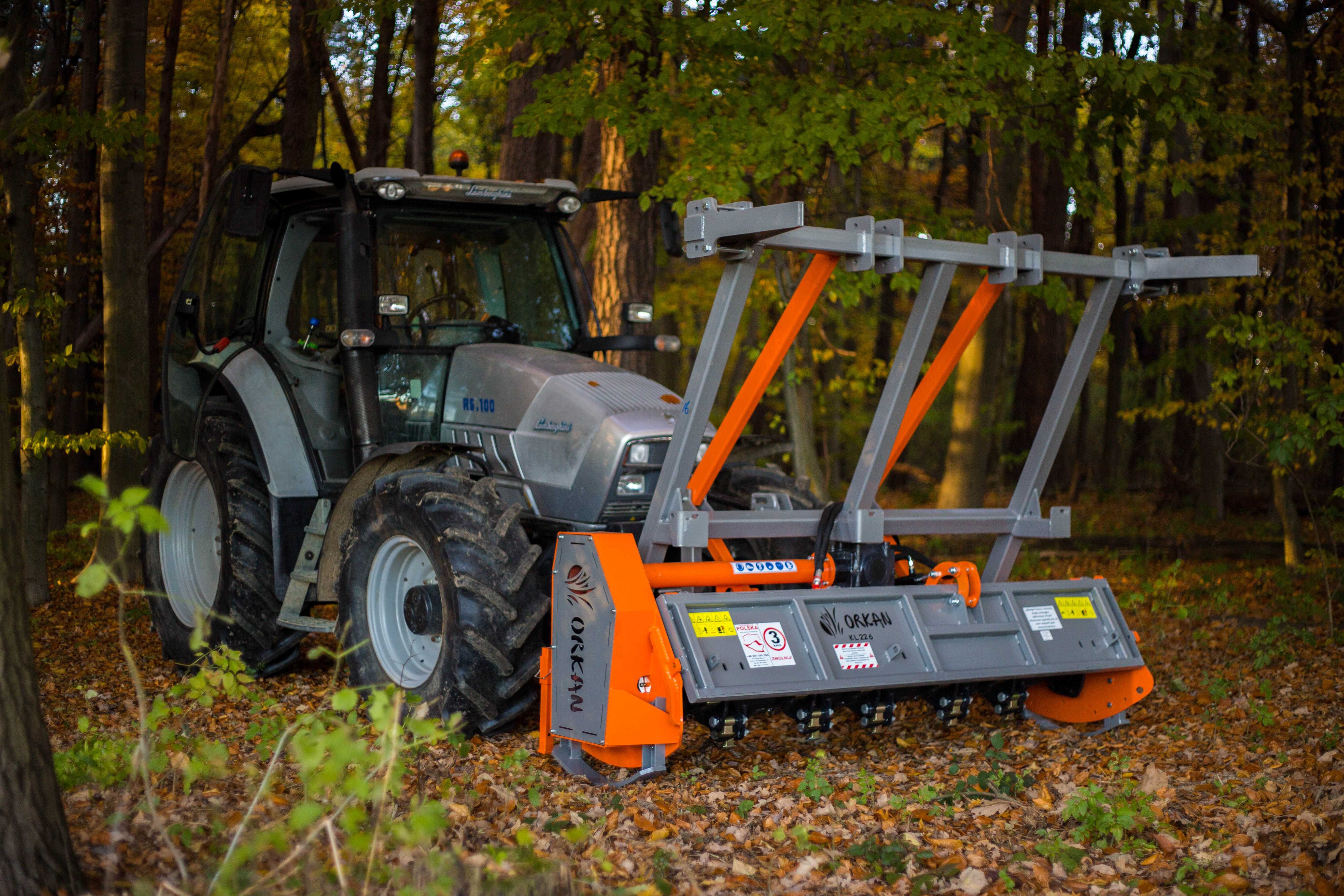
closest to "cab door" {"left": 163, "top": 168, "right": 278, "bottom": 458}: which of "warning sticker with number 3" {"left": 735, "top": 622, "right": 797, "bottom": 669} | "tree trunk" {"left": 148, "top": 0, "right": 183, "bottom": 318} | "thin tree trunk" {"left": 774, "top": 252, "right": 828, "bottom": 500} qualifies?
"warning sticker with number 3" {"left": 735, "top": 622, "right": 797, "bottom": 669}

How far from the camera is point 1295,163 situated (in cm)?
1072

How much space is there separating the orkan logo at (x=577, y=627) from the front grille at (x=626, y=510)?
835mm

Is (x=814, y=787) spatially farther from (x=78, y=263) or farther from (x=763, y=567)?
(x=78, y=263)

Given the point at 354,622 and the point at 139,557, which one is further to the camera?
the point at 139,557

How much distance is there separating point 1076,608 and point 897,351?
1614mm

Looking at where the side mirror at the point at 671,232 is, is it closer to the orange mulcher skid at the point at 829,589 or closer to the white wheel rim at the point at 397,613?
the orange mulcher skid at the point at 829,589

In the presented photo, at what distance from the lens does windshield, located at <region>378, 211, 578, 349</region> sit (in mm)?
6691

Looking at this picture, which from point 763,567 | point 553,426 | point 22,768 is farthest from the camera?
point 553,426

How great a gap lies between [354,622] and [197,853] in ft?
8.07

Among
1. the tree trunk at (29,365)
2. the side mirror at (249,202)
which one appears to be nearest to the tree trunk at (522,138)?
the tree trunk at (29,365)

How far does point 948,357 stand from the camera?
5.93m

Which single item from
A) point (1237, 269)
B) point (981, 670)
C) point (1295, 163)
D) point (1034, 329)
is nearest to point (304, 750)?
point (981, 670)

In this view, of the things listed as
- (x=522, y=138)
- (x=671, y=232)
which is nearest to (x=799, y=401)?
(x=522, y=138)

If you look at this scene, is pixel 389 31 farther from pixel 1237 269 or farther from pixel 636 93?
pixel 1237 269
